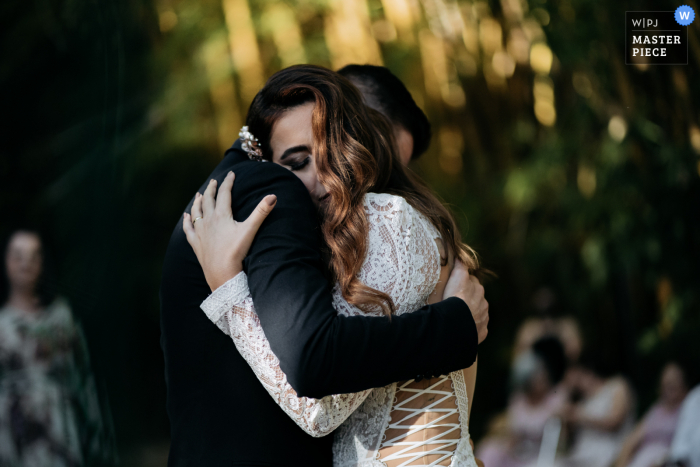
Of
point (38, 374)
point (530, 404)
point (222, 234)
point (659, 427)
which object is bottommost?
point (659, 427)

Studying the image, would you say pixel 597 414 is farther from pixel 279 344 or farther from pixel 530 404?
pixel 279 344

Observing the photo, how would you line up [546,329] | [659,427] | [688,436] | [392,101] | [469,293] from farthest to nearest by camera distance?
[546,329] → [659,427] → [688,436] → [392,101] → [469,293]

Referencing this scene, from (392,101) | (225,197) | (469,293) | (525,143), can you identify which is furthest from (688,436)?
(225,197)

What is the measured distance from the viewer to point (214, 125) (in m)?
2.83

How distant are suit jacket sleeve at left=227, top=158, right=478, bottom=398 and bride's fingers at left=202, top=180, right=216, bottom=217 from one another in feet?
0.16

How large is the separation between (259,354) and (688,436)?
299cm

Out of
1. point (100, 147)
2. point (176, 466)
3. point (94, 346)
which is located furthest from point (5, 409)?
point (176, 466)

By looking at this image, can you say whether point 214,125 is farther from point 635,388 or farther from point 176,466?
point 635,388

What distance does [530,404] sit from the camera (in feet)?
10.8

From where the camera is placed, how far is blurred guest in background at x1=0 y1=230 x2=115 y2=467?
206 centimetres

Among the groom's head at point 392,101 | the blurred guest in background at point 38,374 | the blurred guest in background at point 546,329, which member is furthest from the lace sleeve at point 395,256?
the blurred guest in background at point 546,329

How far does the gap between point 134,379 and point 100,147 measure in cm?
105

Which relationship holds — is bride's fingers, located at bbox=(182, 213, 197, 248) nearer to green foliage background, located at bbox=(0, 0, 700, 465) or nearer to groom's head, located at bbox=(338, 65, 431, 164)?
groom's head, located at bbox=(338, 65, 431, 164)

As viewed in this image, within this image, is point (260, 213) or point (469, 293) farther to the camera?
point (469, 293)
